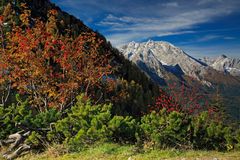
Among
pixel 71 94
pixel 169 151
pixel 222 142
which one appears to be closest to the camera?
pixel 169 151

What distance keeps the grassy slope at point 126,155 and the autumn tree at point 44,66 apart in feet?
24.0

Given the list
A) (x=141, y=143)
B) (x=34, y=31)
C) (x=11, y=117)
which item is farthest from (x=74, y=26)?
(x=141, y=143)

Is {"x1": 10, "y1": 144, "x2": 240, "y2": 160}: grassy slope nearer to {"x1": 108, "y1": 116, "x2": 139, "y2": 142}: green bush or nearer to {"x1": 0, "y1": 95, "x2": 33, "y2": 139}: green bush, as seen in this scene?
{"x1": 108, "y1": 116, "x2": 139, "y2": 142}: green bush

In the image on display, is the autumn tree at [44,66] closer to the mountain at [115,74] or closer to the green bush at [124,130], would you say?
the mountain at [115,74]

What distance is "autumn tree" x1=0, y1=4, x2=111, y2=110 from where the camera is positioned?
18922mm

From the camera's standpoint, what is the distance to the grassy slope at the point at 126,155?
10.2 m

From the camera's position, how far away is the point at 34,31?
65.3 feet

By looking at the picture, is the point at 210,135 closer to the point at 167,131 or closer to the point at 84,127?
the point at 167,131

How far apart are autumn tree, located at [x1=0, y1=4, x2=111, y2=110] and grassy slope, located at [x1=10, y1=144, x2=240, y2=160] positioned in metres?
7.32

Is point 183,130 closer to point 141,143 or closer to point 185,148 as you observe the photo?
point 185,148

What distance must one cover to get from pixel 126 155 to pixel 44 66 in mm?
10878

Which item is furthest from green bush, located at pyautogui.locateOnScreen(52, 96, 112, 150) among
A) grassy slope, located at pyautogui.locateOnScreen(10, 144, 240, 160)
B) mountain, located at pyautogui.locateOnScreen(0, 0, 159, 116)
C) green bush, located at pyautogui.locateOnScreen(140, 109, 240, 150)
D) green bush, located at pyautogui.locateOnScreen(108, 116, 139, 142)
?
mountain, located at pyautogui.locateOnScreen(0, 0, 159, 116)

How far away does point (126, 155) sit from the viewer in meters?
10.6

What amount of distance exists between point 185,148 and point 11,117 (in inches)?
310
